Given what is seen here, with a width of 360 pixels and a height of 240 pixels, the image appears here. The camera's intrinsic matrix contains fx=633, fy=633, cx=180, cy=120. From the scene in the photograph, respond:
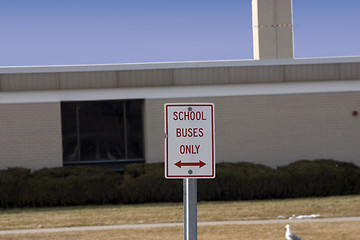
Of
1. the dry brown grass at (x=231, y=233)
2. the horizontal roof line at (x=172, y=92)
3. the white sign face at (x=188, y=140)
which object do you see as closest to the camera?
Answer: the white sign face at (x=188, y=140)

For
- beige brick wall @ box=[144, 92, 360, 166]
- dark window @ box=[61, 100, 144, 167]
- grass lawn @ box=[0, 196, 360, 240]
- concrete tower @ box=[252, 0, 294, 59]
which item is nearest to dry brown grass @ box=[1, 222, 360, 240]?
grass lawn @ box=[0, 196, 360, 240]

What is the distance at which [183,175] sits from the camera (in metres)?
4.40

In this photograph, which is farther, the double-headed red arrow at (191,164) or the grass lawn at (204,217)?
the grass lawn at (204,217)

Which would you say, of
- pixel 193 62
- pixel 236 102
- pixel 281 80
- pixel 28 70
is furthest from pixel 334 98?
pixel 28 70

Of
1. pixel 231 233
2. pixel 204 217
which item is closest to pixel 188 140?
pixel 231 233

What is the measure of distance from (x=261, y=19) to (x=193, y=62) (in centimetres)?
539

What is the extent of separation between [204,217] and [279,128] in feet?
19.3

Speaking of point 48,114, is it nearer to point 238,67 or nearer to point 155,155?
point 155,155

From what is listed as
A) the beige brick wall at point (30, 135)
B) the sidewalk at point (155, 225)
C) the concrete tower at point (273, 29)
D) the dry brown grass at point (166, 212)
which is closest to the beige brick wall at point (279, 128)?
the dry brown grass at point (166, 212)

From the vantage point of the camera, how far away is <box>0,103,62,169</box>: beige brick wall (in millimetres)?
19016

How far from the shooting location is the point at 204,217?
1485cm

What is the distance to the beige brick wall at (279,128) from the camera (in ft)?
64.0

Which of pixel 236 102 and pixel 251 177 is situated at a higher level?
pixel 236 102

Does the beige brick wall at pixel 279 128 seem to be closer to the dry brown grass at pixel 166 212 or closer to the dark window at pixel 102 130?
the dark window at pixel 102 130
